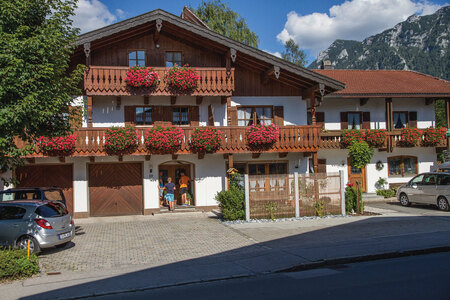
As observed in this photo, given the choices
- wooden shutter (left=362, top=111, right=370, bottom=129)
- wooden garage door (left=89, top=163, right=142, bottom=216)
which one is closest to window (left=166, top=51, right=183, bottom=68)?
wooden garage door (left=89, top=163, right=142, bottom=216)

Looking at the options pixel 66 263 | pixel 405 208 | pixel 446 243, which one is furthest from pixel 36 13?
pixel 405 208

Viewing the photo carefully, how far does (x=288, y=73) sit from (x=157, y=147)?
295 inches

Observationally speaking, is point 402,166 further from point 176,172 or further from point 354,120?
point 176,172

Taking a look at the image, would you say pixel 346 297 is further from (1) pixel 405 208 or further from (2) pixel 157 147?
(1) pixel 405 208

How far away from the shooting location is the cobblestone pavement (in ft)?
34.7

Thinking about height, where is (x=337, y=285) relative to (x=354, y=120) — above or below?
below

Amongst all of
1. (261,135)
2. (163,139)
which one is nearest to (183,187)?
(163,139)

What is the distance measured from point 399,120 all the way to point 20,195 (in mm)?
21080

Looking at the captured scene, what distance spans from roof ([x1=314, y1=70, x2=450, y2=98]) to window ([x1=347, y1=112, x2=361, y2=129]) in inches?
57.4

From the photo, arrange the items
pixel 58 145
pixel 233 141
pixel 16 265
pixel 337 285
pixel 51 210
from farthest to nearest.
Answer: pixel 233 141 → pixel 58 145 → pixel 51 210 → pixel 16 265 → pixel 337 285

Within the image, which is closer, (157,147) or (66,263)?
(66,263)

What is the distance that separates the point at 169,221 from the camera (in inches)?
666

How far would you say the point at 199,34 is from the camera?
18734 millimetres

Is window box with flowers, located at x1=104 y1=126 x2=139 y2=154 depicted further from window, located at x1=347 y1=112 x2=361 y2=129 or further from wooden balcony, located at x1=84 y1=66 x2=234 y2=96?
window, located at x1=347 y1=112 x2=361 y2=129
